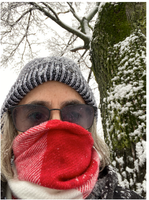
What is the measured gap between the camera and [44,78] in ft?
3.77

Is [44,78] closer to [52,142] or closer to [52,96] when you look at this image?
[52,96]

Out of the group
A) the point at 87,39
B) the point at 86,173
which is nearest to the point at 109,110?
the point at 86,173

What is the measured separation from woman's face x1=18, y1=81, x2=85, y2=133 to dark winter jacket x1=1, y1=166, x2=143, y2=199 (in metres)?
0.63

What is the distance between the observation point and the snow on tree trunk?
118cm

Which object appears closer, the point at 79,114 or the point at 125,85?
the point at 79,114

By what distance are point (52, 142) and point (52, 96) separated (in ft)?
1.23

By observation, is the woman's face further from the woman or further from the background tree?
the background tree

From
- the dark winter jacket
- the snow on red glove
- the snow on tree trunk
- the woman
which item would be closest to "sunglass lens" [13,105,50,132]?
the woman

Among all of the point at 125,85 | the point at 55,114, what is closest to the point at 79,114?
the point at 55,114

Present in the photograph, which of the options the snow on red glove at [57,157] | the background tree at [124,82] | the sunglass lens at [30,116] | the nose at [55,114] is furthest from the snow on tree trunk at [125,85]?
the sunglass lens at [30,116]

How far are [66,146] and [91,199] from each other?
45cm

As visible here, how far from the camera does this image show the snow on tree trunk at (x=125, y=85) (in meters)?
1.18

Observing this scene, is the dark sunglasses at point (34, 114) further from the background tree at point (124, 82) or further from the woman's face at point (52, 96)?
the background tree at point (124, 82)

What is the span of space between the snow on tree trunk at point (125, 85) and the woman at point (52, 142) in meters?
0.15
